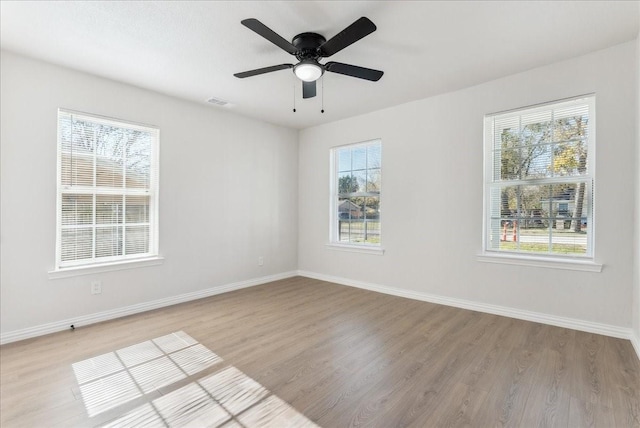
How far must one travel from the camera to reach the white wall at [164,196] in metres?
2.75

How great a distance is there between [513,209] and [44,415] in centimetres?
436

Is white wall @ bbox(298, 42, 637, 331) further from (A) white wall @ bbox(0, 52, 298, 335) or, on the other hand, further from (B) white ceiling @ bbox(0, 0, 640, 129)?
(A) white wall @ bbox(0, 52, 298, 335)

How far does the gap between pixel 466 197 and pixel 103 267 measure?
14.0 feet

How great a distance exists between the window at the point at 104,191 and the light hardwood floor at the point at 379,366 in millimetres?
836

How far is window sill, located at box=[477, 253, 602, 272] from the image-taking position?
2.85 m

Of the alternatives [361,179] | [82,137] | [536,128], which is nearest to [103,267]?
[82,137]

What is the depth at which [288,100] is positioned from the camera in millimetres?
3930

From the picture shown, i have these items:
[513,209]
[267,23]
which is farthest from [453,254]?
[267,23]

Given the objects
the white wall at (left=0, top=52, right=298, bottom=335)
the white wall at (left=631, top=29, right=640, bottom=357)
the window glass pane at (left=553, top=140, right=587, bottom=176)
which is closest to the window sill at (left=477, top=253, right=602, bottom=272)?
the white wall at (left=631, top=29, right=640, bottom=357)

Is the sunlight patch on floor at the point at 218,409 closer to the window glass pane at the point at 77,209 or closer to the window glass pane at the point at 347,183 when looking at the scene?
the window glass pane at the point at 77,209

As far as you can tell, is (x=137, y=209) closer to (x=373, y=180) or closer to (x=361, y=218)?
(x=361, y=218)

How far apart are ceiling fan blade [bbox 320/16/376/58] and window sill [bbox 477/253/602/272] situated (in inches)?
109

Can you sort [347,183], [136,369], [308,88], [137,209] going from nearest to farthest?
[136,369] → [308,88] → [137,209] → [347,183]

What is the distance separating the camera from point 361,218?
4.72 metres
